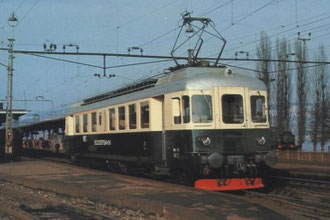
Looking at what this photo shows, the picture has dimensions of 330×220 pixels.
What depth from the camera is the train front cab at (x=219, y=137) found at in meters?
12.7

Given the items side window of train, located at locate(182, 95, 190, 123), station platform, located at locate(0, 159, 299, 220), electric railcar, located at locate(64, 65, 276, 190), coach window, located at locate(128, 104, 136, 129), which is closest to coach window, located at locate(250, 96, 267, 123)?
electric railcar, located at locate(64, 65, 276, 190)

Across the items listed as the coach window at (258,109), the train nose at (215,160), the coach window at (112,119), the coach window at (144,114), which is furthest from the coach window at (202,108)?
the coach window at (112,119)

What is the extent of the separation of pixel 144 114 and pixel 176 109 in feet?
5.86

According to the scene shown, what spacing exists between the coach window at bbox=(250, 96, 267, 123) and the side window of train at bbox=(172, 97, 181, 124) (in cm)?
203

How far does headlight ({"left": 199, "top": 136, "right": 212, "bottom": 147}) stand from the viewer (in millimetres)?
12688

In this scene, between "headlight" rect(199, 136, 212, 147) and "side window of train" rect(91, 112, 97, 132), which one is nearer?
"headlight" rect(199, 136, 212, 147)

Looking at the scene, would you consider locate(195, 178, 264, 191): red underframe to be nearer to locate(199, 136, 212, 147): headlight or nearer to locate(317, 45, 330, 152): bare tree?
locate(199, 136, 212, 147): headlight

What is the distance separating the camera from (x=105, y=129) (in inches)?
716

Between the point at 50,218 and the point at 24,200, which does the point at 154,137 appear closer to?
the point at 24,200

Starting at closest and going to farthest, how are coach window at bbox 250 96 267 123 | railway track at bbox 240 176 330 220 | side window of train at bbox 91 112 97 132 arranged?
railway track at bbox 240 176 330 220 < coach window at bbox 250 96 267 123 < side window of train at bbox 91 112 97 132

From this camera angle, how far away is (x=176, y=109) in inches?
526

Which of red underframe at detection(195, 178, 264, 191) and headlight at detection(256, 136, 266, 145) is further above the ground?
headlight at detection(256, 136, 266, 145)

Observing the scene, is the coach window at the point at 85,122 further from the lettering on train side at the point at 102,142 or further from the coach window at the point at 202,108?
the coach window at the point at 202,108

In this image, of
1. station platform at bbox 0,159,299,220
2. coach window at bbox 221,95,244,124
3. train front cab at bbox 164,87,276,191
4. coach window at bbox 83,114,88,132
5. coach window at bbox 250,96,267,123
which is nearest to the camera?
station platform at bbox 0,159,299,220
